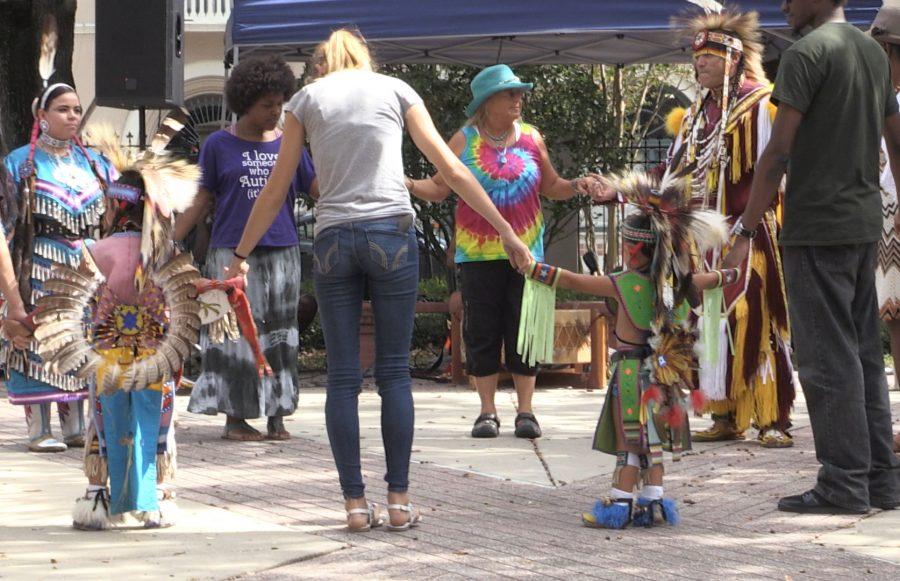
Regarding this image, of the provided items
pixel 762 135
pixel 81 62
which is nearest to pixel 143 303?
pixel 762 135

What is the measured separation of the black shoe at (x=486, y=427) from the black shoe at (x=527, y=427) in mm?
127

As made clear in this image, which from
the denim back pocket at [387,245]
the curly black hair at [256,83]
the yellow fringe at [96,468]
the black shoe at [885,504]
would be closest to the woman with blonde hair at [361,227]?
the denim back pocket at [387,245]

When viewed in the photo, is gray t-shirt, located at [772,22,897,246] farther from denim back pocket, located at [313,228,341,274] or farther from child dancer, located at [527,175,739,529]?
denim back pocket, located at [313,228,341,274]

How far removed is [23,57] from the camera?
12.5 meters

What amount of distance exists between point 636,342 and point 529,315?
0.41 metres

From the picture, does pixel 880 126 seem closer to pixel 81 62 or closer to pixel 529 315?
pixel 529 315

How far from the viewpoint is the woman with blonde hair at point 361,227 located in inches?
209

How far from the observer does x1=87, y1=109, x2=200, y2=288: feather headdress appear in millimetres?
5414

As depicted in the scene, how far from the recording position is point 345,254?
17.4 feet

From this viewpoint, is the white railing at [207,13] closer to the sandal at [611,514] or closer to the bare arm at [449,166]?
the bare arm at [449,166]

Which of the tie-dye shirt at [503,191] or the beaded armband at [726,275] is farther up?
the tie-dye shirt at [503,191]

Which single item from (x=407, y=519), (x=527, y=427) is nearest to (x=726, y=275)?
(x=407, y=519)

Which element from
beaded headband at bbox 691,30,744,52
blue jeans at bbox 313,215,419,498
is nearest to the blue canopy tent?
beaded headband at bbox 691,30,744,52

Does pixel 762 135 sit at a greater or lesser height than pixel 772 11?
lesser
